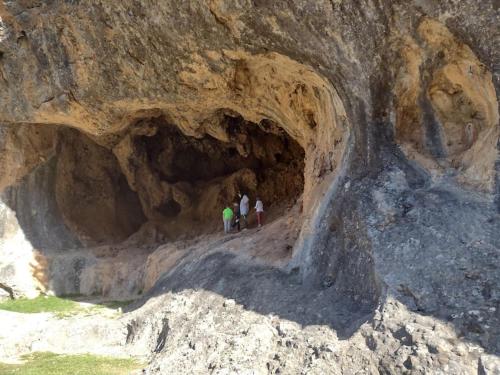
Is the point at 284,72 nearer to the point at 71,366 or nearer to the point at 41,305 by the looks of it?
the point at 71,366

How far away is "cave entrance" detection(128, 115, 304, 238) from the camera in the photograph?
18578mm

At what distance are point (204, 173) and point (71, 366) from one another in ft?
40.6

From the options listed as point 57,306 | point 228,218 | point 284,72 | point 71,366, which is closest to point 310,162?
point 284,72

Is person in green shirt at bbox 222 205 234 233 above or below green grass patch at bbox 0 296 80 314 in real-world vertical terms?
above

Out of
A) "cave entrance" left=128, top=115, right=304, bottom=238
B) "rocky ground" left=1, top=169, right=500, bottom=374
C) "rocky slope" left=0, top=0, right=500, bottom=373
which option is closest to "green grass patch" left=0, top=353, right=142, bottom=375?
"rocky ground" left=1, top=169, right=500, bottom=374

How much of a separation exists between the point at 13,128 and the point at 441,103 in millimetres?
14389

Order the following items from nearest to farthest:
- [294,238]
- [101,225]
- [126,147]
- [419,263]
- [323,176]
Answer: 1. [419,263]
2. [323,176]
3. [294,238]
4. [126,147]
5. [101,225]

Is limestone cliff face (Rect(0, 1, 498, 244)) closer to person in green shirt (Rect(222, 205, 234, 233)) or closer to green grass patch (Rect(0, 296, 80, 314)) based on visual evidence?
person in green shirt (Rect(222, 205, 234, 233))

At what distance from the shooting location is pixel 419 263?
715 centimetres

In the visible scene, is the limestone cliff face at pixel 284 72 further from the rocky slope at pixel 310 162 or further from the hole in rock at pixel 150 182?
the hole in rock at pixel 150 182

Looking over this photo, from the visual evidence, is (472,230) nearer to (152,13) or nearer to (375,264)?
(375,264)

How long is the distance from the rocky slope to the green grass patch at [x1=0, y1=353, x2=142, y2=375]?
0.80 meters

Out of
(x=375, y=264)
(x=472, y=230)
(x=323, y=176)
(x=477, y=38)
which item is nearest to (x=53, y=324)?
(x=323, y=176)

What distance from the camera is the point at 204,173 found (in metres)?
21.0
